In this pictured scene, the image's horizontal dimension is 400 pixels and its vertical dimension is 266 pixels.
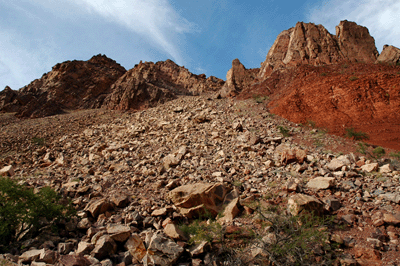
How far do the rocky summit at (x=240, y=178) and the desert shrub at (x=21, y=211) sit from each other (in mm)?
29

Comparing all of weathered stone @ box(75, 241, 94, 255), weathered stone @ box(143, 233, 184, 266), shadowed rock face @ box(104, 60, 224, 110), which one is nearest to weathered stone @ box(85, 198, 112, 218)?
weathered stone @ box(75, 241, 94, 255)

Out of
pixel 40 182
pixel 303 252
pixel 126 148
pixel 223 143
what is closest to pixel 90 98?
pixel 126 148

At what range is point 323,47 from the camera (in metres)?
16.7

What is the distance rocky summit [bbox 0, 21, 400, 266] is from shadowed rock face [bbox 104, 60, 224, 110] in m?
7.43

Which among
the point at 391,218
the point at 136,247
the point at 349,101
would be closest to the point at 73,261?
the point at 136,247

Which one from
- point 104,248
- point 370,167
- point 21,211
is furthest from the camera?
point 370,167

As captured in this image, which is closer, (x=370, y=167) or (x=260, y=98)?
(x=370, y=167)

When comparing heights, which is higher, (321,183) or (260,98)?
(260,98)

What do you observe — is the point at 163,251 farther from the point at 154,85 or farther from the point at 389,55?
the point at 154,85

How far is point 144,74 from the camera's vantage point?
104ft

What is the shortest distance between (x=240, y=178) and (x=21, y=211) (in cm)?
578

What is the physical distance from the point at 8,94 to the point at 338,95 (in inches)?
1404

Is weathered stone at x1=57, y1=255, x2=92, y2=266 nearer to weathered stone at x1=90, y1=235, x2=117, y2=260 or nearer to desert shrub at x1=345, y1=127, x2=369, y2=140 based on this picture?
weathered stone at x1=90, y1=235, x2=117, y2=260

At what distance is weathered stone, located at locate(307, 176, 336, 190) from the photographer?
5527 millimetres
